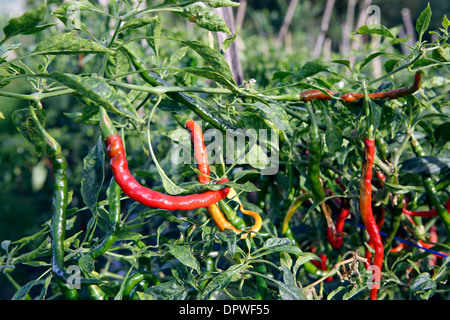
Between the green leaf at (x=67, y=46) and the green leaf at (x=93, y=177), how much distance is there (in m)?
0.19

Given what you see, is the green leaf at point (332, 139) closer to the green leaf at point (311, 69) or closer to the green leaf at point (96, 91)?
the green leaf at point (311, 69)

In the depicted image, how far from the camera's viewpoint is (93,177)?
73 cm

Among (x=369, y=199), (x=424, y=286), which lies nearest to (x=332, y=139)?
(x=369, y=199)

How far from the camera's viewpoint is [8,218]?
2.96 meters

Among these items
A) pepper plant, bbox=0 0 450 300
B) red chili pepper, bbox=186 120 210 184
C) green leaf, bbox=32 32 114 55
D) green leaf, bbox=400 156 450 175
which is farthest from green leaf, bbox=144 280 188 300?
green leaf, bbox=400 156 450 175

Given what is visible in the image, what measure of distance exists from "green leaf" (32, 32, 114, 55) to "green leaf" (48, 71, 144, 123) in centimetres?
6

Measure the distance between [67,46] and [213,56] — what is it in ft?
0.77

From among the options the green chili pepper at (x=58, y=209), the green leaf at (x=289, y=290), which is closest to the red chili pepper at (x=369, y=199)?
the green leaf at (x=289, y=290)

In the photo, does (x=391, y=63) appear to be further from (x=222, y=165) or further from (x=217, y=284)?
(x=217, y=284)

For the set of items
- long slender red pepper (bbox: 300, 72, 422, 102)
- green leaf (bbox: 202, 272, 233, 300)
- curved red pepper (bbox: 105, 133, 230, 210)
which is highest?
long slender red pepper (bbox: 300, 72, 422, 102)

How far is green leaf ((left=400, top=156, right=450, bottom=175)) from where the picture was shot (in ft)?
2.85

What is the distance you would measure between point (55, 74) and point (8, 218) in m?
2.82

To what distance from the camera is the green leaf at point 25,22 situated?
20.5 inches

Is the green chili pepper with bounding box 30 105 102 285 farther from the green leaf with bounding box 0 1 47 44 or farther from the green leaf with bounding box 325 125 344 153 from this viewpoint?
the green leaf with bounding box 325 125 344 153
